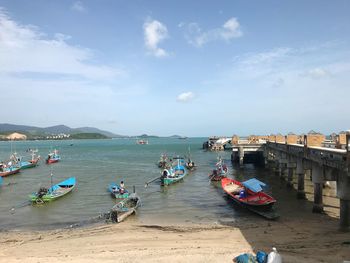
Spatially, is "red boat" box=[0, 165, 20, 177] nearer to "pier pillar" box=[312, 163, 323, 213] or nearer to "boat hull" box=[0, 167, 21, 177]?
"boat hull" box=[0, 167, 21, 177]

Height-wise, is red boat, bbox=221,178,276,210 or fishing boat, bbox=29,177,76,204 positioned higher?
red boat, bbox=221,178,276,210

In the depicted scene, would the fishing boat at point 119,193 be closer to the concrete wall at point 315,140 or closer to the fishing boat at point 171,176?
the fishing boat at point 171,176

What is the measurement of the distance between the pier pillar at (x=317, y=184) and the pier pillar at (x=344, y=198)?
186 inches

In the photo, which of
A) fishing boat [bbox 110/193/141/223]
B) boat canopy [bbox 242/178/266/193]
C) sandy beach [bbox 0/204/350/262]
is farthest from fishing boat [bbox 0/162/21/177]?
boat canopy [bbox 242/178/266/193]

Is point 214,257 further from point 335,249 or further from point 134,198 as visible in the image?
point 134,198

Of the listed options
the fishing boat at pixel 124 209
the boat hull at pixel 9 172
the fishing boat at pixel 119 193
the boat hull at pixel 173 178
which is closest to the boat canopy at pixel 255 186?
the fishing boat at pixel 124 209

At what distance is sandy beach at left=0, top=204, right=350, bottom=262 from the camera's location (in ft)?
59.2

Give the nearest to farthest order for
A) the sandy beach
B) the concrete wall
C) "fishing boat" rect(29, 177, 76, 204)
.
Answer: the sandy beach
the concrete wall
"fishing boat" rect(29, 177, 76, 204)

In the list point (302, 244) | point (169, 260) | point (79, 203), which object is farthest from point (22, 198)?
point (302, 244)

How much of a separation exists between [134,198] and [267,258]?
1899 centimetres

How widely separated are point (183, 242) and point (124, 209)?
9.90 m

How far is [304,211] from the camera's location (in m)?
28.2

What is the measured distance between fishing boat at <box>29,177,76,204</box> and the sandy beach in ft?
31.7

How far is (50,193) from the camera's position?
1494 inches
